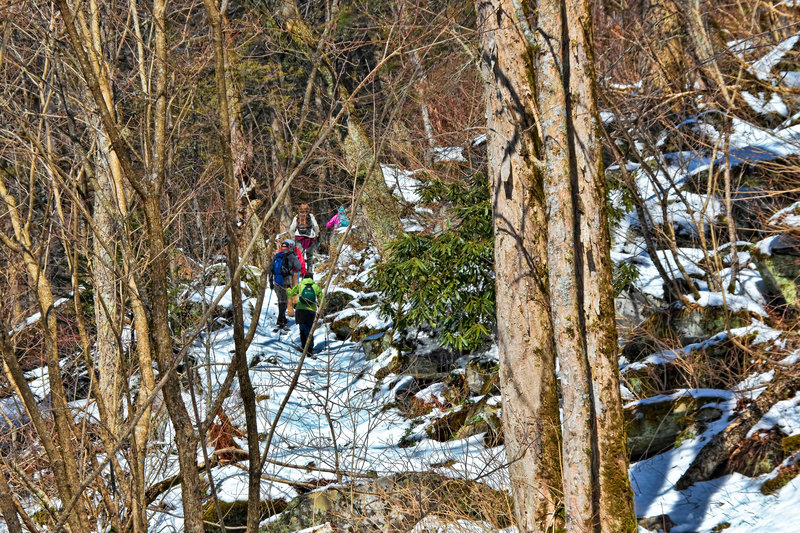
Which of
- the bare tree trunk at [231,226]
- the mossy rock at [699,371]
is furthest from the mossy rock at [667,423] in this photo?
the bare tree trunk at [231,226]

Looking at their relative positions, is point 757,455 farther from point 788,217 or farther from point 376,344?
point 376,344

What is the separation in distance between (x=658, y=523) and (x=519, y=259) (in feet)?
7.40

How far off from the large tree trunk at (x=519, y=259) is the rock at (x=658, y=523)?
92cm

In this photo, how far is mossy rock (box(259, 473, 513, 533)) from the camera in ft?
15.5

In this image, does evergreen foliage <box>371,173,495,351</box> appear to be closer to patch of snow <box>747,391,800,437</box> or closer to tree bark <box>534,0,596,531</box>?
patch of snow <box>747,391,800,437</box>

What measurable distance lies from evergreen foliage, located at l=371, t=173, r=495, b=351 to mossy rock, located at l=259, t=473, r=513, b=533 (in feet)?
9.41

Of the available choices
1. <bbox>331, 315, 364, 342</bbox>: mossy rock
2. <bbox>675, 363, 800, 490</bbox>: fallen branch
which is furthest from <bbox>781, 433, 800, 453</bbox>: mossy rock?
<bbox>331, 315, 364, 342</bbox>: mossy rock

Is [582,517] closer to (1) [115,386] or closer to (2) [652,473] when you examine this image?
(2) [652,473]

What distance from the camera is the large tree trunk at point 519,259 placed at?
487cm

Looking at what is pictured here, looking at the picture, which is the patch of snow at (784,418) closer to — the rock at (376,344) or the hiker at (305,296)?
the rock at (376,344)

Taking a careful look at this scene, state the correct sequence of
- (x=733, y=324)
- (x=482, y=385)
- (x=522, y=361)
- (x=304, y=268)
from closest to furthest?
(x=522, y=361) → (x=733, y=324) → (x=482, y=385) → (x=304, y=268)

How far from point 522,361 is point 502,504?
115 centimetres

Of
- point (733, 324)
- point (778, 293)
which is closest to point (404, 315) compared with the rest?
point (733, 324)

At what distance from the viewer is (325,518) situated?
5.76 m
